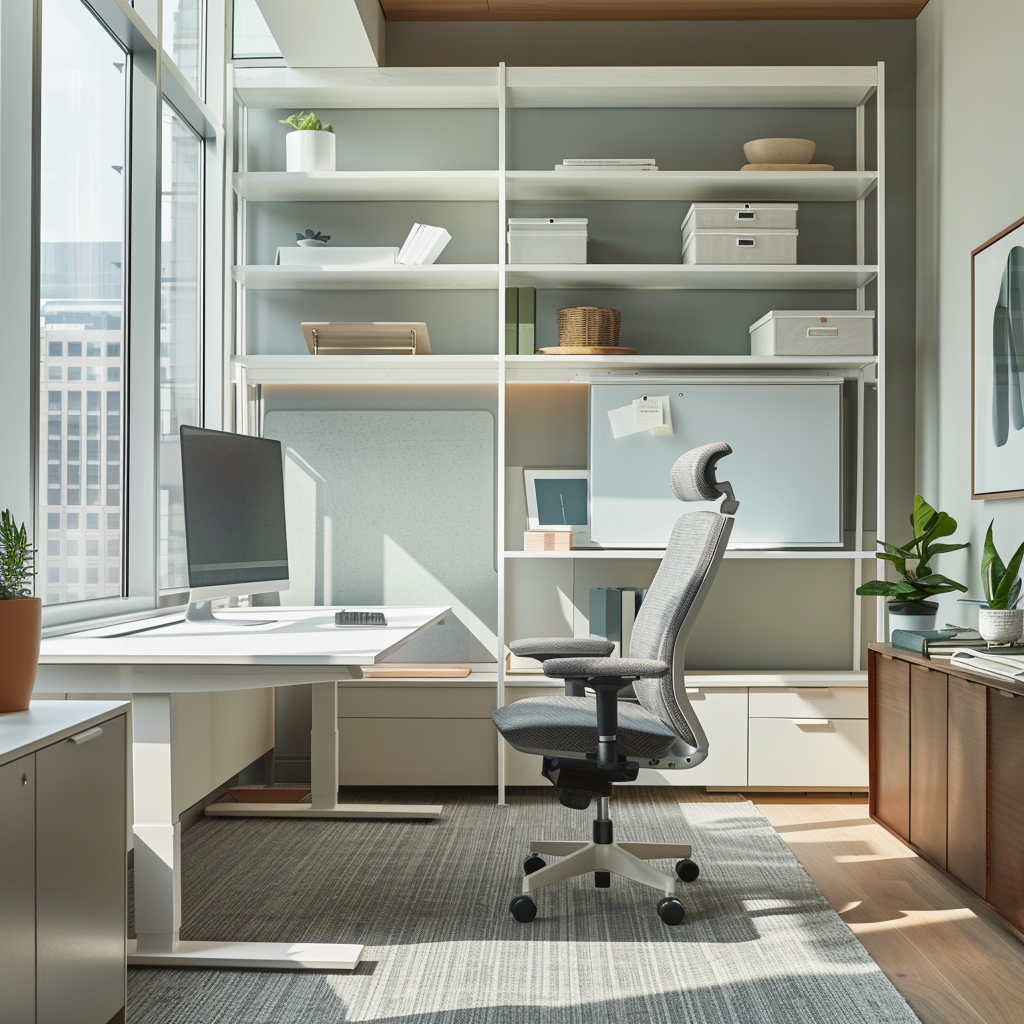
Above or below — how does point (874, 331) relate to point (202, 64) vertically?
below

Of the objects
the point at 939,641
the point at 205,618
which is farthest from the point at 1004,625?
the point at 205,618

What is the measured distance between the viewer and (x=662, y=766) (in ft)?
8.32

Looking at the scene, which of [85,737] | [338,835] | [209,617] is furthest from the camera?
[338,835]

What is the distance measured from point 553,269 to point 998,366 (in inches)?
60.8

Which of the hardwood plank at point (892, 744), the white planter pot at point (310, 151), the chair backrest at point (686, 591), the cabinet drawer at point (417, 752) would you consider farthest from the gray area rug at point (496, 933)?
the white planter pot at point (310, 151)

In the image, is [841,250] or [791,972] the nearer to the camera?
[791,972]

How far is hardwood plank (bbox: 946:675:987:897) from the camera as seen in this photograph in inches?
95.3

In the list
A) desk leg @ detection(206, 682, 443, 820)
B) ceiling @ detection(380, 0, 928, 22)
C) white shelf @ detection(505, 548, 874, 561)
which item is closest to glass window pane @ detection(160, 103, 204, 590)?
desk leg @ detection(206, 682, 443, 820)

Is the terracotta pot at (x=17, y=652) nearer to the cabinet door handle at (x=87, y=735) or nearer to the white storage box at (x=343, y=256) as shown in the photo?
the cabinet door handle at (x=87, y=735)

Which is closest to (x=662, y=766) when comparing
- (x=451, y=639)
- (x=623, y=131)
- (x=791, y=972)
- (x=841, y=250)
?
(x=791, y=972)

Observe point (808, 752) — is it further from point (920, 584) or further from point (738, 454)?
point (738, 454)

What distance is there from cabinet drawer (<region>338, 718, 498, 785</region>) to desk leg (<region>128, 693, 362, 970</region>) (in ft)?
4.30

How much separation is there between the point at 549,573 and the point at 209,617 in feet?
5.01

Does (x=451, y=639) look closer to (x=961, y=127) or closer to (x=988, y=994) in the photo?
(x=988, y=994)
